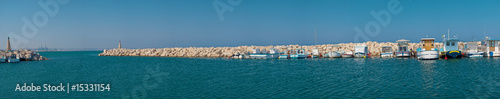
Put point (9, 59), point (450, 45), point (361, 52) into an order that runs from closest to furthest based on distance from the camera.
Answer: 1. point (450, 45)
2. point (9, 59)
3. point (361, 52)

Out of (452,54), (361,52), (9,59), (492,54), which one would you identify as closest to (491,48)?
(492,54)

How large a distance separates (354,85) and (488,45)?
43.7m

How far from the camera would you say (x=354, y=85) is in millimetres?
18453

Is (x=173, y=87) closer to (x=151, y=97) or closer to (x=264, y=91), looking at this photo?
(x=151, y=97)

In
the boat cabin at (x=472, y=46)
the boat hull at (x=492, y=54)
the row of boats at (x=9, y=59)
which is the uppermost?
the boat cabin at (x=472, y=46)

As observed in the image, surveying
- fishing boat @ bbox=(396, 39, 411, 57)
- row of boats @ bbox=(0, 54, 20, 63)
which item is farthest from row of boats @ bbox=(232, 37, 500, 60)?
row of boats @ bbox=(0, 54, 20, 63)

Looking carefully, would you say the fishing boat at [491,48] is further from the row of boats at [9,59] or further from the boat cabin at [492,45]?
the row of boats at [9,59]

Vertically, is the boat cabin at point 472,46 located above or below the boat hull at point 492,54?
above

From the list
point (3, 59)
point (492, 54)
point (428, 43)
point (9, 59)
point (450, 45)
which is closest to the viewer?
point (450, 45)

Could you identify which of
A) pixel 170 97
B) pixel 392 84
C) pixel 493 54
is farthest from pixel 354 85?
pixel 493 54

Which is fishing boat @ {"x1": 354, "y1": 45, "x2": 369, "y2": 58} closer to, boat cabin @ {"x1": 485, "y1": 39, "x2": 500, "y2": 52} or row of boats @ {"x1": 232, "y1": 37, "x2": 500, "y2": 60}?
row of boats @ {"x1": 232, "y1": 37, "x2": 500, "y2": 60}

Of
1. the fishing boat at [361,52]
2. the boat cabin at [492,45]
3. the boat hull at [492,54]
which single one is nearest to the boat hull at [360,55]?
the fishing boat at [361,52]

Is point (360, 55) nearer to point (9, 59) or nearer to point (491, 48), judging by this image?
point (491, 48)

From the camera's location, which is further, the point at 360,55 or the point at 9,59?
the point at 360,55
